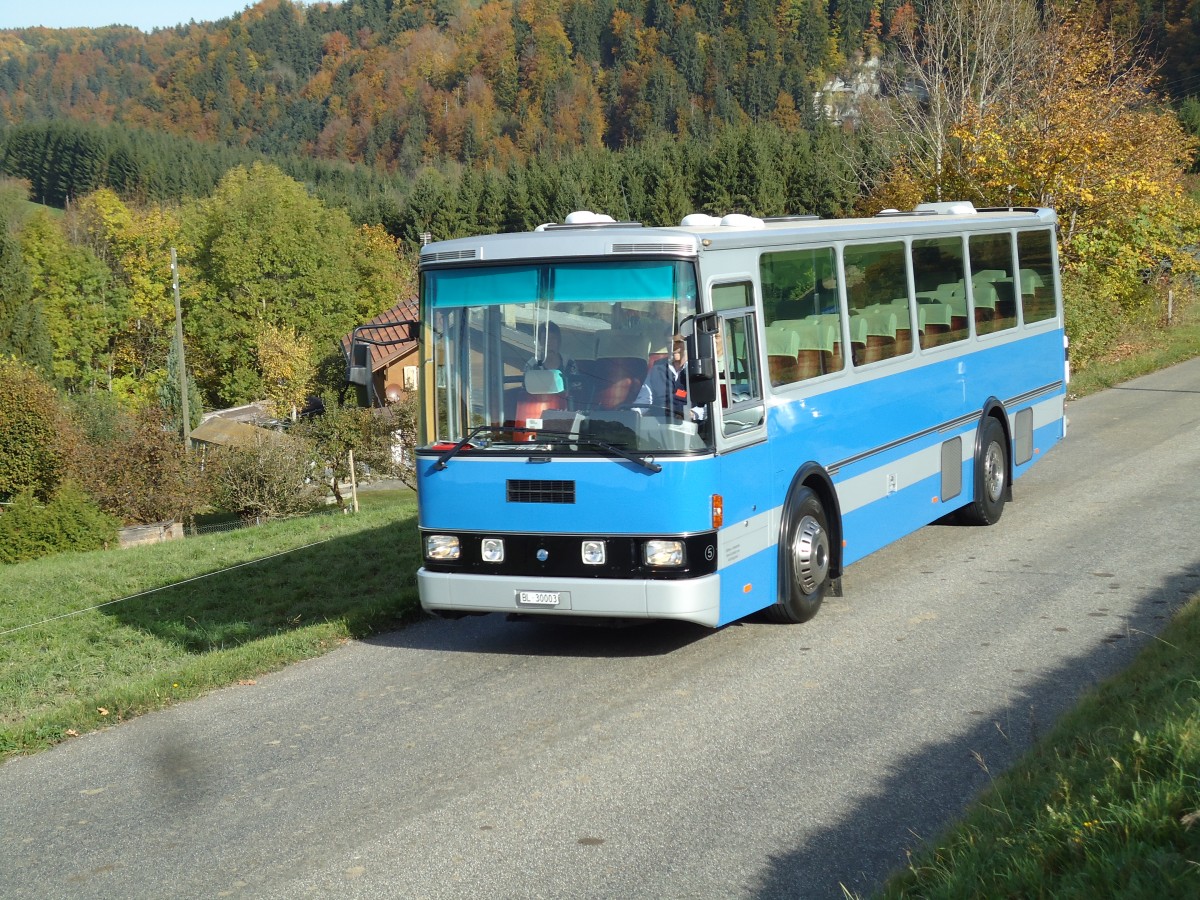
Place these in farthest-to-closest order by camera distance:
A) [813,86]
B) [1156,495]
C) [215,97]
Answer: [215,97] < [813,86] < [1156,495]

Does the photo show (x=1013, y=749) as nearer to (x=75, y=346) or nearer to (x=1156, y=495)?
(x=1156, y=495)

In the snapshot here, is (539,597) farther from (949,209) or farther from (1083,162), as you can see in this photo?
(1083,162)

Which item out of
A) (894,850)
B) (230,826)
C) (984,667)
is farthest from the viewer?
(984,667)

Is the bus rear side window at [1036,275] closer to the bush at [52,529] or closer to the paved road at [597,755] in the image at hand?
the paved road at [597,755]

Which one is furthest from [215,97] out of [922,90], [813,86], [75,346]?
[922,90]

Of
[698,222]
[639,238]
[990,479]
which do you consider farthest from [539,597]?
[990,479]

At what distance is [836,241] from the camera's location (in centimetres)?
1052

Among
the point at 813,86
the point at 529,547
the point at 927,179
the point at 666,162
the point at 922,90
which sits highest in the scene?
the point at 813,86

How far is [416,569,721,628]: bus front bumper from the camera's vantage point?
27.4 ft

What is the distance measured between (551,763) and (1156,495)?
9408 mm

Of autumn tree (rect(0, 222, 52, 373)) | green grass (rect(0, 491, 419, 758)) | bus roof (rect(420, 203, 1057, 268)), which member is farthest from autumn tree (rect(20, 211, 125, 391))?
bus roof (rect(420, 203, 1057, 268))

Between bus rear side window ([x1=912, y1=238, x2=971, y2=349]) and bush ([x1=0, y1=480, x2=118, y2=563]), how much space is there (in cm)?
2920

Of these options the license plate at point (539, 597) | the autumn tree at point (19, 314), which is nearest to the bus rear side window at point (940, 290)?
the license plate at point (539, 597)

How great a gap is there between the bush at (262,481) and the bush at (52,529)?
205 inches
